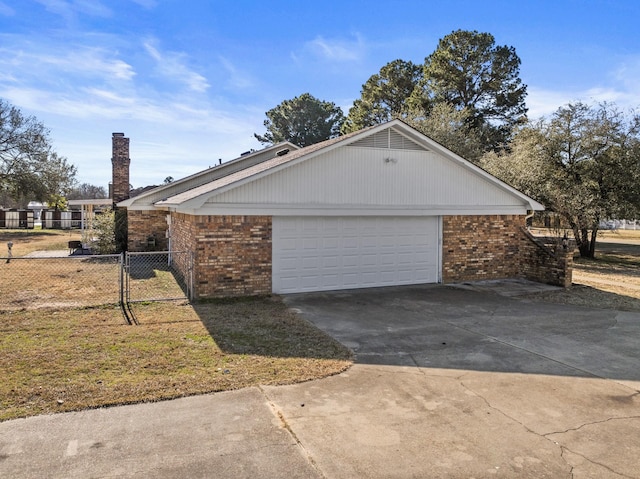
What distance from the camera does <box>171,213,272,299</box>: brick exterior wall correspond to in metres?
10.5

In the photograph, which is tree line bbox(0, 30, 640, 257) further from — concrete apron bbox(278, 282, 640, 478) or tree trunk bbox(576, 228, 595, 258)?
concrete apron bbox(278, 282, 640, 478)

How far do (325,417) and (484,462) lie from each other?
159 cm

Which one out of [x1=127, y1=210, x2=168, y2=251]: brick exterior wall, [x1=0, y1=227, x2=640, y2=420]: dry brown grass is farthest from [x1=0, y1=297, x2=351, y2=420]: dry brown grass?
[x1=127, y1=210, x2=168, y2=251]: brick exterior wall

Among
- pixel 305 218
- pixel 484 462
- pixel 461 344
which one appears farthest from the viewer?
pixel 305 218

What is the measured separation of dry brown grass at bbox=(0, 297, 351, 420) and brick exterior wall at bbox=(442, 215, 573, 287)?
20.4 feet

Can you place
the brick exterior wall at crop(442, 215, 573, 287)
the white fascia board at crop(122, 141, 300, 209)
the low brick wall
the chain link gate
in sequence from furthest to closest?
the white fascia board at crop(122, 141, 300, 209) → the brick exterior wall at crop(442, 215, 573, 287) → the low brick wall → the chain link gate

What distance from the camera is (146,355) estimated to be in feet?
21.5

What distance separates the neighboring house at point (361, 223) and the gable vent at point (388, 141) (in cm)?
3

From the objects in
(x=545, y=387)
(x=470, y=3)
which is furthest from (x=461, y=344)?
(x=470, y=3)

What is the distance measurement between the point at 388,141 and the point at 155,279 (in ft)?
26.7

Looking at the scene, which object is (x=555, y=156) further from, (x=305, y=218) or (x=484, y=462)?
(x=484, y=462)

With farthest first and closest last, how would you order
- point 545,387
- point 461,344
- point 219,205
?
point 219,205 → point 461,344 → point 545,387

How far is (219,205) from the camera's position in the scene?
10.5 m

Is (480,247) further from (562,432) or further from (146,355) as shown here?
(146,355)
